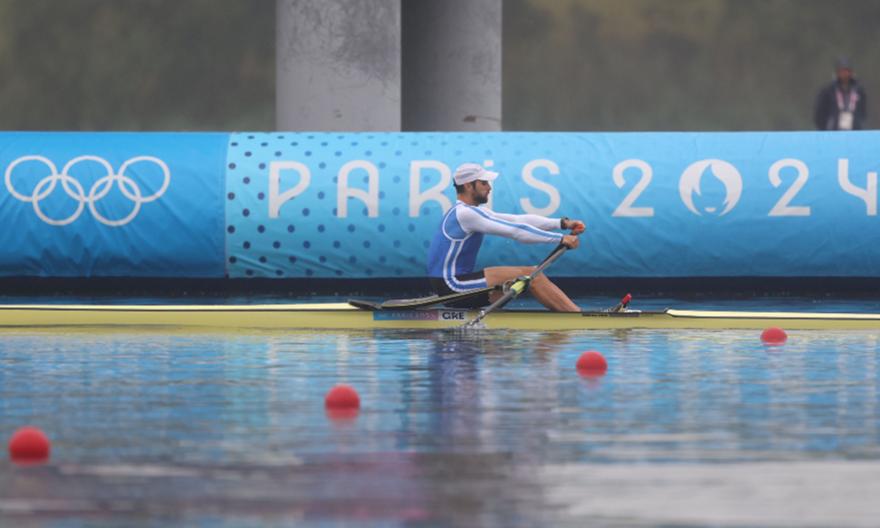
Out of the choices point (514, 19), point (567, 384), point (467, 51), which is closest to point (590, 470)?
point (567, 384)

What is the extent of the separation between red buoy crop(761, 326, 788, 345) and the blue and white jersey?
2.22 m

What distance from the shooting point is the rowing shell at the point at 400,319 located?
54.7ft

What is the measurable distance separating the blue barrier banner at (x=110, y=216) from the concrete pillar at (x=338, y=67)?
3945 mm

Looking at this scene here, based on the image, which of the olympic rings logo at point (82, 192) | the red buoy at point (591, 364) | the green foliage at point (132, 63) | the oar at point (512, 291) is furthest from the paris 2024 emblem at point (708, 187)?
the green foliage at point (132, 63)

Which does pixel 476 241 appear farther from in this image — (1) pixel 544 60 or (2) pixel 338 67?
(1) pixel 544 60

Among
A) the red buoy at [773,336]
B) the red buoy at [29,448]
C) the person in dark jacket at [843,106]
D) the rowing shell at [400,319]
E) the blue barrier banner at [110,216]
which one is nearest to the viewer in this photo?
the red buoy at [29,448]

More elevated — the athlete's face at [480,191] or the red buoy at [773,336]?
the athlete's face at [480,191]

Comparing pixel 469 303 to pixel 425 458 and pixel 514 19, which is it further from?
pixel 514 19

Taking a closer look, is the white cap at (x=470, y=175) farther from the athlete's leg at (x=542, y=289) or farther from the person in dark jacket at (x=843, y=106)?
the person in dark jacket at (x=843, y=106)

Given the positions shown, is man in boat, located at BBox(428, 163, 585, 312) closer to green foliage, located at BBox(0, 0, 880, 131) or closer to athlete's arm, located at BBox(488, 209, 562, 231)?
athlete's arm, located at BBox(488, 209, 562, 231)

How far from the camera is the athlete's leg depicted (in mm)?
17188

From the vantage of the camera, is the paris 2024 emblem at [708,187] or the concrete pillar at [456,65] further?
the concrete pillar at [456,65]

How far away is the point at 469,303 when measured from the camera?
56.5ft

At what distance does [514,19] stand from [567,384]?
81.8 feet
